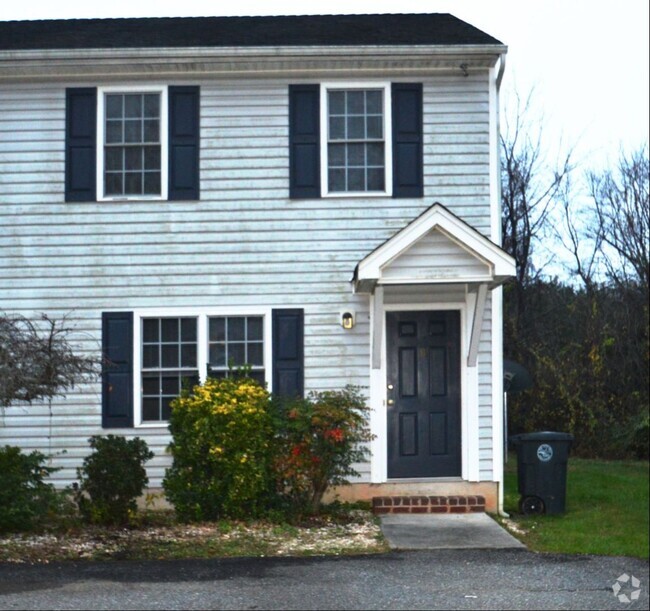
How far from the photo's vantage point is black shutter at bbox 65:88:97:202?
12.5m

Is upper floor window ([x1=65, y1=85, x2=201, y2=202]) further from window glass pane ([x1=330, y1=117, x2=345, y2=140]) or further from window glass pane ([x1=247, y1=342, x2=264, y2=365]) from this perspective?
window glass pane ([x1=247, y1=342, x2=264, y2=365])

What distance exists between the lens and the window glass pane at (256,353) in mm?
12484

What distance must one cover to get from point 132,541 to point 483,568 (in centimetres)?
347

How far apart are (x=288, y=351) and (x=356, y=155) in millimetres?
2489

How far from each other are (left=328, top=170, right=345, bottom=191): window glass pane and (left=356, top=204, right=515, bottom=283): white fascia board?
1.63m

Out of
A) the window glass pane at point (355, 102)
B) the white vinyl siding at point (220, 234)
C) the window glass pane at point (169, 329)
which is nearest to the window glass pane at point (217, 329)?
the white vinyl siding at point (220, 234)

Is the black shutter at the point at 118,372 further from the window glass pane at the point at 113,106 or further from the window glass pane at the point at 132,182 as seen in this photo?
the window glass pane at the point at 113,106

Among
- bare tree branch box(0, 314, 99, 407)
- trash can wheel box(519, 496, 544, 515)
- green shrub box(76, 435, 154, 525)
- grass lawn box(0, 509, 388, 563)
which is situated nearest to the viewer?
bare tree branch box(0, 314, 99, 407)

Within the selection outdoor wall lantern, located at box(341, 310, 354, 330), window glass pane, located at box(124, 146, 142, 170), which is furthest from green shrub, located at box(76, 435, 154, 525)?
window glass pane, located at box(124, 146, 142, 170)

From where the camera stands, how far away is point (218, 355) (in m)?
12.5

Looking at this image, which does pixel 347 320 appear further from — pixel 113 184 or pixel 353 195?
pixel 113 184

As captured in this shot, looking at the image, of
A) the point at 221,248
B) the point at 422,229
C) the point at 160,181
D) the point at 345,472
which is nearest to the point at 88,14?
the point at 160,181

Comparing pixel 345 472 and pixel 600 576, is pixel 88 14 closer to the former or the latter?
pixel 345 472

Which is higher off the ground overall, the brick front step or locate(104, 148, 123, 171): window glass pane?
locate(104, 148, 123, 171): window glass pane
